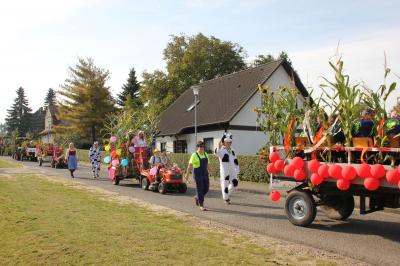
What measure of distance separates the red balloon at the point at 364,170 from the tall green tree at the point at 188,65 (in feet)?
137

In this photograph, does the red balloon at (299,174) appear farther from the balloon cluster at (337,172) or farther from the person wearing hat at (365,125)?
the person wearing hat at (365,125)

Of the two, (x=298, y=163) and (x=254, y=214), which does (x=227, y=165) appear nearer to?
(x=254, y=214)

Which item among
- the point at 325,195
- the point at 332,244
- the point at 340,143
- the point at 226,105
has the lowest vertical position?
the point at 332,244

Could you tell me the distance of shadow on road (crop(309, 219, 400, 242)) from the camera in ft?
27.6

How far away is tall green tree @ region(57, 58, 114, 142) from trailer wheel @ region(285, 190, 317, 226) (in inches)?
1667

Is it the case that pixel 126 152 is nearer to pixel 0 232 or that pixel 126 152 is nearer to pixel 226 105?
pixel 0 232

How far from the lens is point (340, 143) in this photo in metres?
8.32

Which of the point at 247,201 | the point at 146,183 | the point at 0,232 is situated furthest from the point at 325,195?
the point at 146,183

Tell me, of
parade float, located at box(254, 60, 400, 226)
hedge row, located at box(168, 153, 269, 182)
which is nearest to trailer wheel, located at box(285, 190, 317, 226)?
parade float, located at box(254, 60, 400, 226)

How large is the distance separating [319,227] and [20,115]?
10938 cm

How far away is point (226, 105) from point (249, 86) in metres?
2.07

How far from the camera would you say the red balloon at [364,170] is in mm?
7430

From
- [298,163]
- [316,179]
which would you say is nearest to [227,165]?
[298,163]

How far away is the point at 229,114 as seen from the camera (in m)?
26.5
